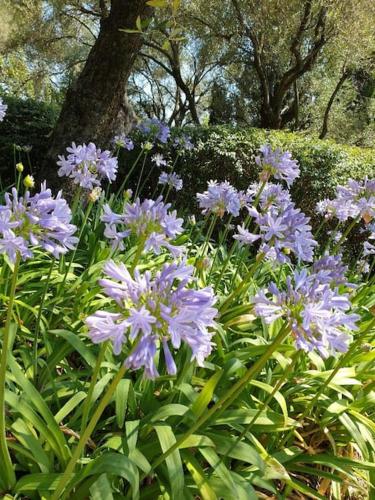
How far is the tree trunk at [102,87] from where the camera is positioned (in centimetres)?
447

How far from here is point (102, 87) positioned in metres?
4.54

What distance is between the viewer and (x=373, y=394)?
8.05ft

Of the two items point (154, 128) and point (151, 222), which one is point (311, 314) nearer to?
point (151, 222)

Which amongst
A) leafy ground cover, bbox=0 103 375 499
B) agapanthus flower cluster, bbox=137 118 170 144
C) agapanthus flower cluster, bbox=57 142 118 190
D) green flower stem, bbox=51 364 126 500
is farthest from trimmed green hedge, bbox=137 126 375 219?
green flower stem, bbox=51 364 126 500

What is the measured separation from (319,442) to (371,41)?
51.1 ft

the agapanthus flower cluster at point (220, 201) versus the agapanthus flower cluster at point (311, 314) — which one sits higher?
the agapanthus flower cluster at point (220, 201)

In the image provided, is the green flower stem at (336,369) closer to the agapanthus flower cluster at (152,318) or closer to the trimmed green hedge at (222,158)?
the agapanthus flower cluster at (152,318)

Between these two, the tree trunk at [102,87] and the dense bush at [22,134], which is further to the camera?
the dense bush at [22,134]

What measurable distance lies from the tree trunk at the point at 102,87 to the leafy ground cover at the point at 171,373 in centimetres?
180

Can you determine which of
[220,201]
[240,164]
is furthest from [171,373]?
[240,164]

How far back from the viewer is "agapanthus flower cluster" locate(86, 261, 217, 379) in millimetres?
1088

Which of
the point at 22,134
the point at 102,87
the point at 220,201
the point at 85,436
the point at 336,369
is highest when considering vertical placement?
the point at 102,87

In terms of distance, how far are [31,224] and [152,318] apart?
0.55m

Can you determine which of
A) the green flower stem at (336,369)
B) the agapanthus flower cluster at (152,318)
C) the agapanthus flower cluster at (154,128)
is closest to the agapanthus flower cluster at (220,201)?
the green flower stem at (336,369)
